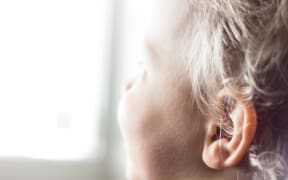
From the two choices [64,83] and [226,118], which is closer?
[226,118]

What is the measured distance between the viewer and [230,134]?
1.66 feet

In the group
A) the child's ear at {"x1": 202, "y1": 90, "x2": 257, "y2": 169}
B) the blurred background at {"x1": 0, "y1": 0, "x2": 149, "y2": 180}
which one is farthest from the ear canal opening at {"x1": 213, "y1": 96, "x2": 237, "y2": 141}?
the blurred background at {"x1": 0, "y1": 0, "x2": 149, "y2": 180}

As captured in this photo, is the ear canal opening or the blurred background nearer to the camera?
the ear canal opening

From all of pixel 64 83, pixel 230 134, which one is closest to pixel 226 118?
pixel 230 134

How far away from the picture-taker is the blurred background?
1021 millimetres

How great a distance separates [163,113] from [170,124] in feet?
0.05

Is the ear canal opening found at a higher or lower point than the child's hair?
lower

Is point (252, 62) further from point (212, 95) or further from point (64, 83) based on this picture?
point (64, 83)

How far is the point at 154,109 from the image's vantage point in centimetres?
55

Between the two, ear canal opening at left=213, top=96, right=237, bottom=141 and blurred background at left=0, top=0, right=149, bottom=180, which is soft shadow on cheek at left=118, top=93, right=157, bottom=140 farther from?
blurred background at left=0, top=0, right=149, bottom=180

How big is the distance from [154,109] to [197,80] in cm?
6

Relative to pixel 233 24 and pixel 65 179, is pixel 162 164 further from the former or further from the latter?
pixel 65 179

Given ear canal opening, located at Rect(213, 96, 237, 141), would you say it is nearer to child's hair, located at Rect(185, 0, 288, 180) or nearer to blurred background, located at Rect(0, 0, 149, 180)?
child's hair, located at Rect(185, 0, 288, 180)

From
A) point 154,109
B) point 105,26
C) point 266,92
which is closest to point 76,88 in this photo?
point 105,26
